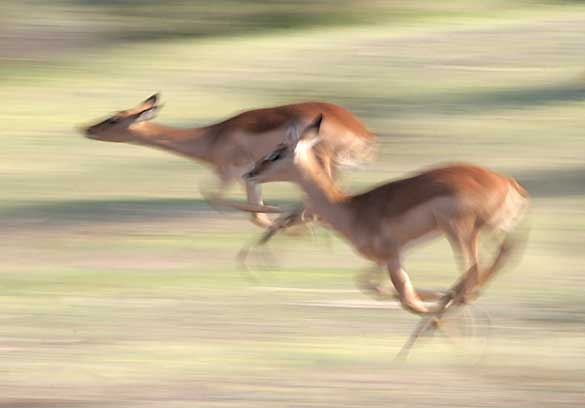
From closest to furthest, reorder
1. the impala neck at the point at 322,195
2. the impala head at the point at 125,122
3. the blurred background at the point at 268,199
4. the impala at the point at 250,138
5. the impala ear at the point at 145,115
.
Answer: the blurred background at the point at 268,199 → the impala neck at the point at 322,195 → the impala at the point at 250,138 → the impala ear at the point at 145,115 → the impala head at the point at 125,122

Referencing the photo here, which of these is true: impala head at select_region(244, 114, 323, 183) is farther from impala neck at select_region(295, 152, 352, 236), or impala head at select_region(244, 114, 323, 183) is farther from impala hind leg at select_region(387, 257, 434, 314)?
impala hind leg at select_region(387, 257, 434, 314)

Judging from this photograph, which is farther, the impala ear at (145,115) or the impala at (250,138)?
the impala ear at (145,115)

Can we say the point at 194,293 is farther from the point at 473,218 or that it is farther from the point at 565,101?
the point at 565,101

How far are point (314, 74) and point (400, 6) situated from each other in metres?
5.22

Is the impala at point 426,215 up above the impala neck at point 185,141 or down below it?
above

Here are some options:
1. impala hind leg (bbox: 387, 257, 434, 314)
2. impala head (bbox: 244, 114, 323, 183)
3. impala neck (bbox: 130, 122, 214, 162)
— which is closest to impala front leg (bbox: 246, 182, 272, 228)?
impala neck (bbox: 130, 122, 214, 162)

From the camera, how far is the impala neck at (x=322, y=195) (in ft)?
25.3

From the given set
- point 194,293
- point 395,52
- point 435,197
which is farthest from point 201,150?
point 395,52

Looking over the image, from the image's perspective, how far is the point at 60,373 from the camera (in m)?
7.34

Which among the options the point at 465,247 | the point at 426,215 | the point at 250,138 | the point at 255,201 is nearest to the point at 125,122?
the point at 250,138

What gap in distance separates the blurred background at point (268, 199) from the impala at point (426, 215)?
1.42 ft

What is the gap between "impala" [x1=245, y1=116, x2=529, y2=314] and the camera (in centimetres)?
A: 737

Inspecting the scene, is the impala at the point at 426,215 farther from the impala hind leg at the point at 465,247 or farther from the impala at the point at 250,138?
the impala at the point at 250,138

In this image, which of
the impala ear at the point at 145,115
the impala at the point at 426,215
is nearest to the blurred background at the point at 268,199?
the impala at the point at 426,215
